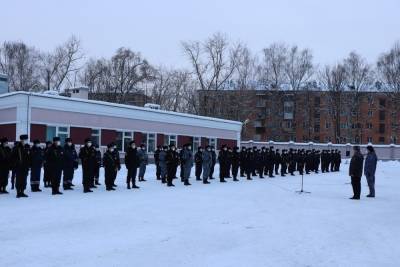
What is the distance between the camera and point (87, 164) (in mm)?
17094

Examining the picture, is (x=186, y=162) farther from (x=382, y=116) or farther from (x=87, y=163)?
(x=382, y=116)

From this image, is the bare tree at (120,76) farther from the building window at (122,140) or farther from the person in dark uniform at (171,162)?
the person in dark uniform at (171,162)

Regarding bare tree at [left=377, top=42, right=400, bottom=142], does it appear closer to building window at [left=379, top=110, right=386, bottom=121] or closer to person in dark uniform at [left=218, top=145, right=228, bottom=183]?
building window at [left=379, top=110, right=386, bottom=121]

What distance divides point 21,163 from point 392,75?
66.8 m

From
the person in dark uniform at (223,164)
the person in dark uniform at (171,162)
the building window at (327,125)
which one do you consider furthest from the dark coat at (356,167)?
the building window at (327,125)

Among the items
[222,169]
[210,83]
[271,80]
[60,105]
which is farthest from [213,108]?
[222,169]

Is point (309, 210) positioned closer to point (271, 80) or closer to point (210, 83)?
point (210, 83)

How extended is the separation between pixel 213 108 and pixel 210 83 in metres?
3.55

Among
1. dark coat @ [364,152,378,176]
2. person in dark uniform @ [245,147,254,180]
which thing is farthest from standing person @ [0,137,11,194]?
person in dark uniform @ [245,147,254,180]

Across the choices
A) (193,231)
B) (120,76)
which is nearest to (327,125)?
(120,76)

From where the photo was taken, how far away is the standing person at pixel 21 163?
15.1 m

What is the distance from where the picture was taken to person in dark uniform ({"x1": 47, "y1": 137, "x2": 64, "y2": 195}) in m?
16.2

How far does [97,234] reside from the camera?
970 centimetres

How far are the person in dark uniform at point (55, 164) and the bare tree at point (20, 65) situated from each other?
5088 cm
